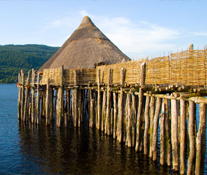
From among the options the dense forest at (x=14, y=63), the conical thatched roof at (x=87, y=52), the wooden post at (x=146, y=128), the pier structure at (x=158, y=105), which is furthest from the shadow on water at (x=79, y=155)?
the dense forest at (x=14, y=63)

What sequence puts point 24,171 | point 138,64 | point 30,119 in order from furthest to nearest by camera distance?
point 30,119
point 138,64
point 24,171

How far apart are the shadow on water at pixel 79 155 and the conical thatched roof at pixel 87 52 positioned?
818cm

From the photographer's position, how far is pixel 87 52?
27094 mm

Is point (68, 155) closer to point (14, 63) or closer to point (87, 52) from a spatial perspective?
point (87, 52)

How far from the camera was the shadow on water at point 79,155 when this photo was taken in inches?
515

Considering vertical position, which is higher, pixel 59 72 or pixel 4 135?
pixel 59 72

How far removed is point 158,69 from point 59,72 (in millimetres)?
11805

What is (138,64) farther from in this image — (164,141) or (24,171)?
(24,171)

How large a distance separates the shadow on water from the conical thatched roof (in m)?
8.18

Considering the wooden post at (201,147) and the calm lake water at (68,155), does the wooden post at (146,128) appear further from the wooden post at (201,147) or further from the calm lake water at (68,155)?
the wooden post at (201,147)

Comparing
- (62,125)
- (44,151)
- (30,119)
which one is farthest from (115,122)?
(30,119)

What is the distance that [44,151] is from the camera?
16.3 meters

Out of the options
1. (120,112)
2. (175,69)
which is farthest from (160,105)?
(120,112)

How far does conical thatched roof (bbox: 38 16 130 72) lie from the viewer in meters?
26.0
